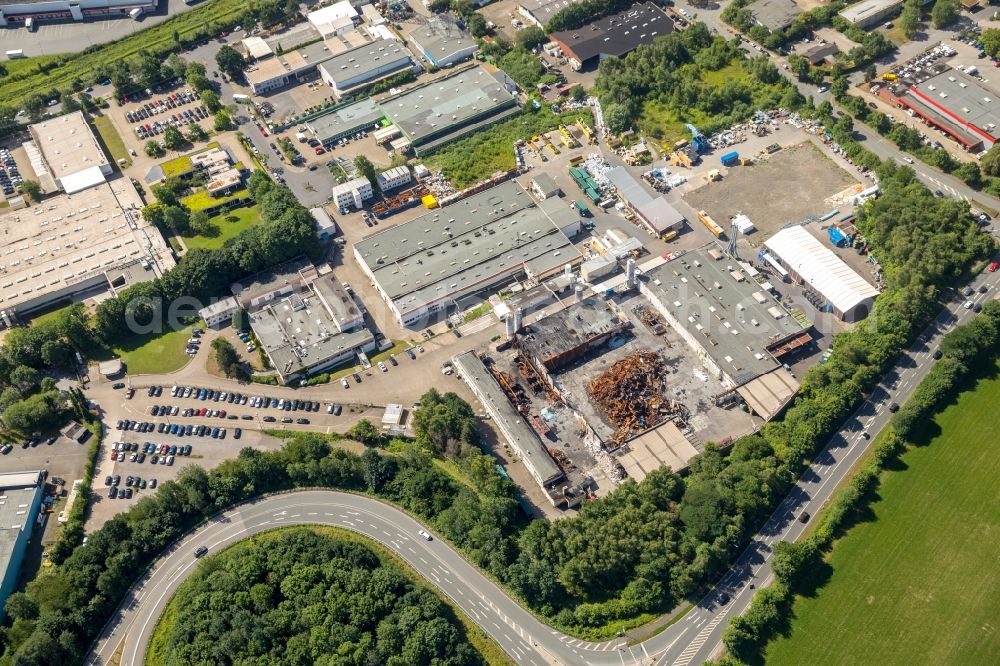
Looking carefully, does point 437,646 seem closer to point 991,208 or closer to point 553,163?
point 553,163

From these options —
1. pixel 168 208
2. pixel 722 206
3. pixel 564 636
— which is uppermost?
pixel 168 208

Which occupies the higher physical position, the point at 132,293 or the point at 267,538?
the point at 132,293

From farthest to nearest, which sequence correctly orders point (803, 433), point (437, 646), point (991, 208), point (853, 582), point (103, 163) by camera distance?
1. point (103, 163)
2. point (991, 208)
3. point (803, 433)
4. point (853, 582)
5. point (437, 646)

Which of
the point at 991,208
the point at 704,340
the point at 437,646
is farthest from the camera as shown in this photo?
the point at 991,208

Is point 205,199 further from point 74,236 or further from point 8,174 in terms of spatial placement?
point 8,174

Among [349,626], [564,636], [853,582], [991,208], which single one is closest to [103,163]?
[349,626]

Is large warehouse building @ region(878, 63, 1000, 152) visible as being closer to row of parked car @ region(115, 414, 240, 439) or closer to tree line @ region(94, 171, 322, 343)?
tree line @ region(94, 171, 322, 343)

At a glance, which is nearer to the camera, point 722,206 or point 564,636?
point 564,636
